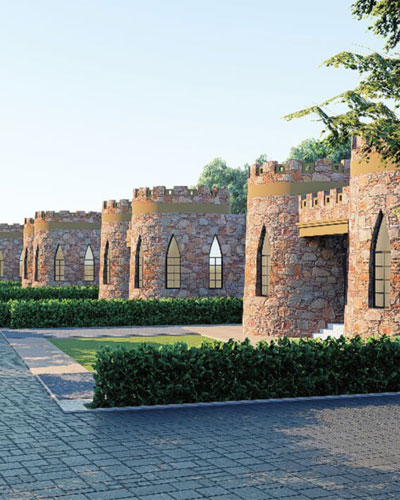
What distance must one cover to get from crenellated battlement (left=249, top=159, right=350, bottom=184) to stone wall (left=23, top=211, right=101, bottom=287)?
26275 mm

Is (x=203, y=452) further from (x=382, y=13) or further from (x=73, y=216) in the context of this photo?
(x=73, y=216)

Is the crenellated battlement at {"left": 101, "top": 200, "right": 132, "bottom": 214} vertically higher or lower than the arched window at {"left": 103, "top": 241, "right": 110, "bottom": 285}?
higher

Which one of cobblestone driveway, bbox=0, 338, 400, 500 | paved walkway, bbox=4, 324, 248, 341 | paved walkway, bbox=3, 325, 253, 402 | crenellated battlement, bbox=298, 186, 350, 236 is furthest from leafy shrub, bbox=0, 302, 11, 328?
cobblestone driveway, bbox=0, 338, 400, 500

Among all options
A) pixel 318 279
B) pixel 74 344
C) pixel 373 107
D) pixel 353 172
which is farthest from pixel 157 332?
pixel 373 107

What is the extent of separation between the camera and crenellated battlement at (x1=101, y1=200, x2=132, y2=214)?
137 ft

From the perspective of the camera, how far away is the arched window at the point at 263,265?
85.5ft

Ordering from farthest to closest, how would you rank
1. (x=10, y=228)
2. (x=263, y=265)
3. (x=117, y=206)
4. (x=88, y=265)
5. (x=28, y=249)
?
1. (x=10, y=228)
2. (x=28, y=249)
3. (x=88, y=265)
4. (x=117, y=206)
5. (x=263, y=265)

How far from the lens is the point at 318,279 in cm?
2467

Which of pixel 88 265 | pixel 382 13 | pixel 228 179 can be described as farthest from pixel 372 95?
pixel 228 179

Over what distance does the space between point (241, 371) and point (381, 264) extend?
6.53 m

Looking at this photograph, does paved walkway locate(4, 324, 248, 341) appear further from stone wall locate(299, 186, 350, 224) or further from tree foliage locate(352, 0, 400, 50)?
tree foliage locate(352, 0, 400, 50)

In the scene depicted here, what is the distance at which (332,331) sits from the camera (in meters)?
22.3

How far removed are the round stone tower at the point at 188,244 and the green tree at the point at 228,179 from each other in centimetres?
2895

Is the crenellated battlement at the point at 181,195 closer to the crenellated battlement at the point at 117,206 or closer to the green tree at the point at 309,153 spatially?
the crenellated battlement at the point at 117,206
